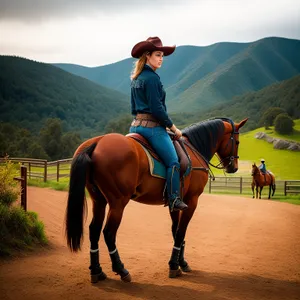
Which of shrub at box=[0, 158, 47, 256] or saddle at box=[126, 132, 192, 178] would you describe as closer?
saddle at box=[126, 132, 192, 178]

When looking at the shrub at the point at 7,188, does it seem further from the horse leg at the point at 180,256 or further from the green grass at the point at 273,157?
the green grass at the point at 273,157

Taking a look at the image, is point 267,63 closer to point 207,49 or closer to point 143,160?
point 207,49

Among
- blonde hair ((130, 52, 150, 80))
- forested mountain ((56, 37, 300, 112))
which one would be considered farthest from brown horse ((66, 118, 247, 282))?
forested mountain ((56, 37, 300, 112))

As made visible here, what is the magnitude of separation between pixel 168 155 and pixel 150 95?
33.3 inches

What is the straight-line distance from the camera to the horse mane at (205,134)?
5.21m

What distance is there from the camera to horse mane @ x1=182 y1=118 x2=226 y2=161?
17.1 ft

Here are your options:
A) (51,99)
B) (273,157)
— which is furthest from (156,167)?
→ (51,99)

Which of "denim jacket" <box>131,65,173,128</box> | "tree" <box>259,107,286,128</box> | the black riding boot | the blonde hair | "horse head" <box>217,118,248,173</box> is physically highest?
"tree" <box>259,107,286,128</box>

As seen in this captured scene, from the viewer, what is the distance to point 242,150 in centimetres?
2739

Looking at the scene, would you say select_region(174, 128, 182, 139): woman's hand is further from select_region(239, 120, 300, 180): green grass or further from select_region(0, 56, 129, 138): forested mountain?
select_region(0, 56, 129, 138): forested mountain

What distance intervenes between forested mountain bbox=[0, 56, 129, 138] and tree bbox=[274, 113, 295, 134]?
47.8m

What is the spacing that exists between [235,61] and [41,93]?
2567 inches

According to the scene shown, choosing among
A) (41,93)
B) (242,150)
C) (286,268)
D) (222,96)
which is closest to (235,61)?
(222,96)

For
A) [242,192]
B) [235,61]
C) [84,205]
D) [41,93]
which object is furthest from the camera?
[235,61]
